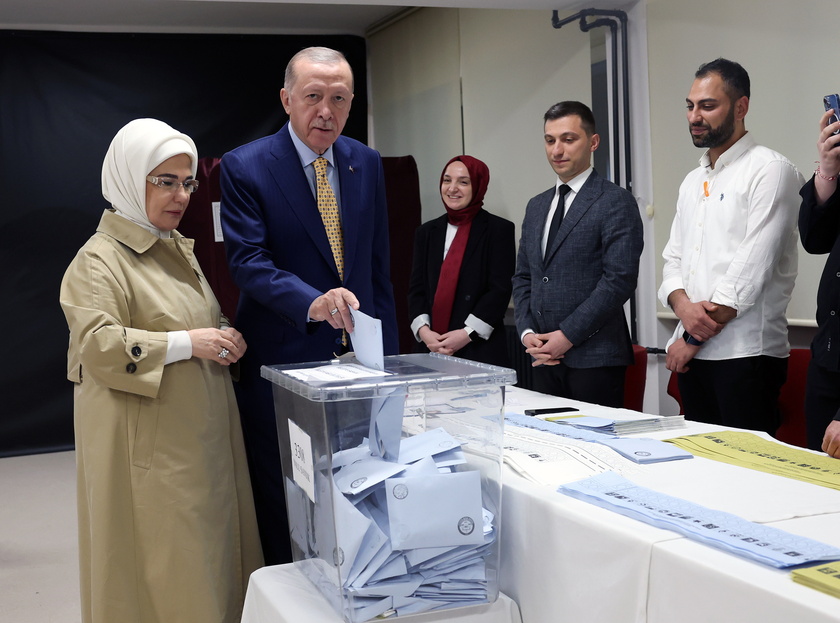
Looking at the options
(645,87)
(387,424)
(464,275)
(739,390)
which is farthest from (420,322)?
(387,424)

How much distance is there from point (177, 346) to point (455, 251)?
2.24m

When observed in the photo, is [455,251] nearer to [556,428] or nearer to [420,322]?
[420,322]

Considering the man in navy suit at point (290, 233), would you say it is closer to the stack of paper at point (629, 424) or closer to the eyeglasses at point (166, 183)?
the eyeglasses at point (166, 183)

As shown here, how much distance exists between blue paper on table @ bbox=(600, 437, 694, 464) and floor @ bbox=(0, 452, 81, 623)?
82.9 inches

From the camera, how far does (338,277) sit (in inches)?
75.4

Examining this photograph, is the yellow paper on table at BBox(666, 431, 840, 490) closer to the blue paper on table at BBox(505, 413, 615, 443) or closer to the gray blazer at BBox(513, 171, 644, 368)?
the blue paper on table at BBox(505, 413, 615, 443)

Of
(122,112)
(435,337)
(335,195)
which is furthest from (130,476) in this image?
(122,112)

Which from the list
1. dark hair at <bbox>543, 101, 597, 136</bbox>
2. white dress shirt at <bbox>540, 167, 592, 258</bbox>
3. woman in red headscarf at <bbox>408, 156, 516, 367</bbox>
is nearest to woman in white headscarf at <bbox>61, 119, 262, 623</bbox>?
white dress shirt at <bbox>540, 167, 592, 258</bbox>

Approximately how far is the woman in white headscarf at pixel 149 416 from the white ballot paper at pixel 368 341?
49cm

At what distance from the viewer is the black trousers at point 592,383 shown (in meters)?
2.73

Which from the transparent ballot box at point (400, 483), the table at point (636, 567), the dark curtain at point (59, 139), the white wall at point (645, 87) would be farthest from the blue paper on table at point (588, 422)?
the dark curtain at point (59, 139)

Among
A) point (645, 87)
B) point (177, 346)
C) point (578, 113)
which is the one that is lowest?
point (177, 346)

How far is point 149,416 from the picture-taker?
5.81 feet

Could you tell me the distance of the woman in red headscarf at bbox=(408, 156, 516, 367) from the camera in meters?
3.69
